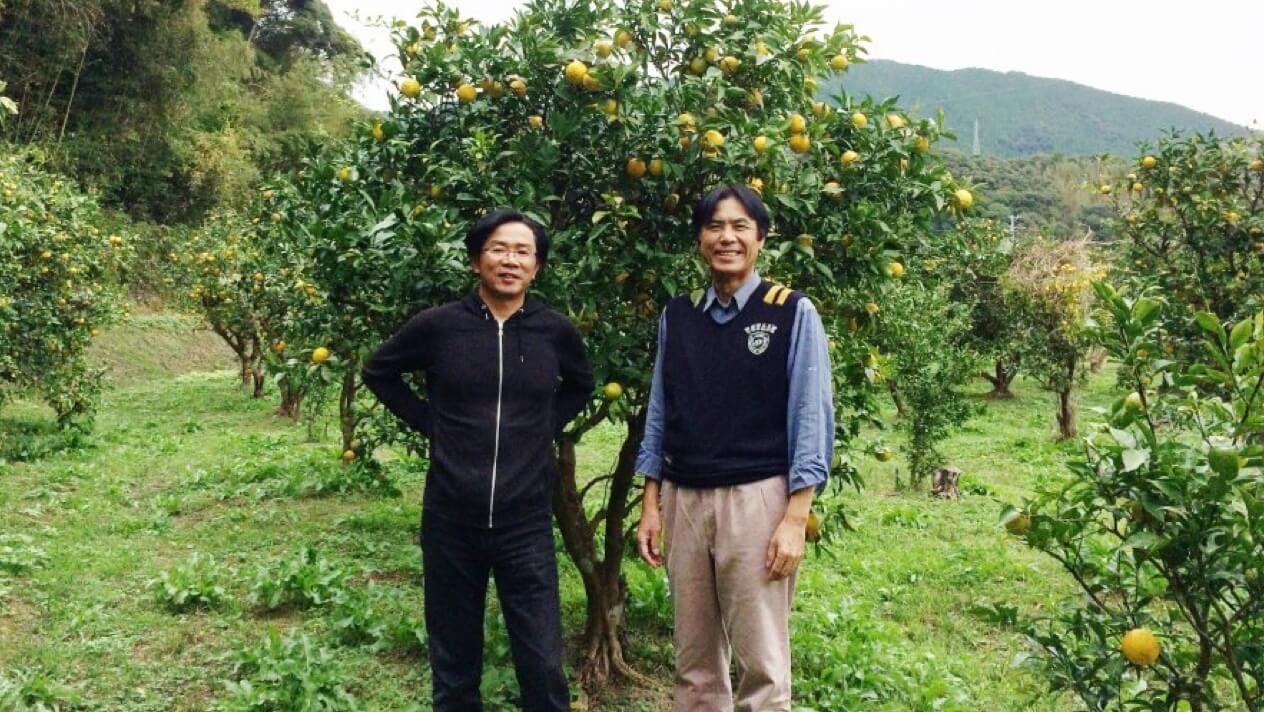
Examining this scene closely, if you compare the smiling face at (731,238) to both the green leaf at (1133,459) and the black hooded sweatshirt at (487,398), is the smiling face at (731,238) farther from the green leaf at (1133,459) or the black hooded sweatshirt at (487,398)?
the green leaf at (1133,459)

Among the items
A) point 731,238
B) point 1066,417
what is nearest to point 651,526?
point 731,238

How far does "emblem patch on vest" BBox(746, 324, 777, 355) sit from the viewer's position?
8.27 feet

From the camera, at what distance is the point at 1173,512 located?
1954mm

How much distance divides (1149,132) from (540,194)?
114 meters

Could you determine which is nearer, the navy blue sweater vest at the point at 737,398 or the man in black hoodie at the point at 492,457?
the navy blue sweater vest at the point at 737,398

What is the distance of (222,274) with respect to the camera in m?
13.3

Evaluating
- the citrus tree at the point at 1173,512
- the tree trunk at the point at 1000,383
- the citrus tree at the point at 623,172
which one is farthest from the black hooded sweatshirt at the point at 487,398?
the tree trunk at the point at 1000,383

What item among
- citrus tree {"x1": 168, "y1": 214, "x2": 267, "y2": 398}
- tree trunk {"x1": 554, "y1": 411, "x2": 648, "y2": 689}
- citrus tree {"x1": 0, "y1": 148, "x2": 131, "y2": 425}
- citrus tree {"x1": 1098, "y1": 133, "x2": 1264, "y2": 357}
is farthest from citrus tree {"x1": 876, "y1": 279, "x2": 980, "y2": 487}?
citrus tree {"x1": 0, "y1": 148, "x2": 131, "y2": 425}

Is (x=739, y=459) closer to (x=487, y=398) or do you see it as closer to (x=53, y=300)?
(x=487, y=398)

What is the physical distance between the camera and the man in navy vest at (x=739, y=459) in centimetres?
247

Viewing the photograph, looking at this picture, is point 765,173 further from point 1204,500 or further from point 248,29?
point 248,29

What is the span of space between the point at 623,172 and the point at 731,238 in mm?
854

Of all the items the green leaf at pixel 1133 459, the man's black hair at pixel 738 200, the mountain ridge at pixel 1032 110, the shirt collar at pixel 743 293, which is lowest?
the green leaf at pixel 1133 459

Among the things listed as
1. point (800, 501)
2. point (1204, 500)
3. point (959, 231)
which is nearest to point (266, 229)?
point (959, 231)
